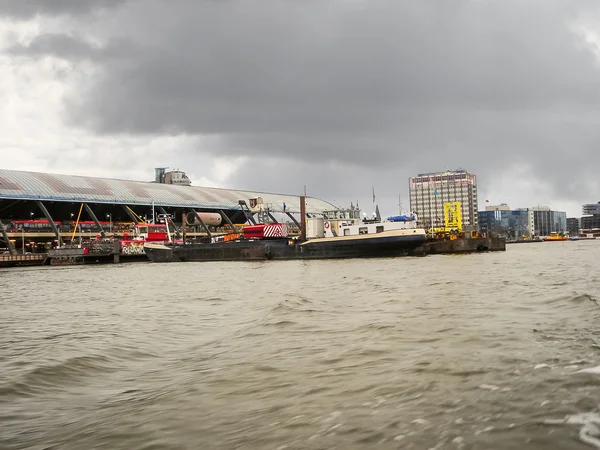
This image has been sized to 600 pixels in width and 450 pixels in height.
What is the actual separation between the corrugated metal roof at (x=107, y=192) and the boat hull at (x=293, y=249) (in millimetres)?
24452

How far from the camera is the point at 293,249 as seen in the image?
201ft

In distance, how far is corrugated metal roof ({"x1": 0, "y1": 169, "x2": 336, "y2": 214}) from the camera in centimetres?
8444

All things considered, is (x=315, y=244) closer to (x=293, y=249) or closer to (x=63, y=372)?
(x=293, y=249)

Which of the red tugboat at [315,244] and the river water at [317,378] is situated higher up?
the red tugboat at [315,244]

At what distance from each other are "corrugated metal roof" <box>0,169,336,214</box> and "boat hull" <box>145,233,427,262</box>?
2445cm

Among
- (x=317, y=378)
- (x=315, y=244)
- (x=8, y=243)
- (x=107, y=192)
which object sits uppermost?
(x=107, y=192)

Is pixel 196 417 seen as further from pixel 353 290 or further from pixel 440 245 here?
pixel 440 245

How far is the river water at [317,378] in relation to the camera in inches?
209

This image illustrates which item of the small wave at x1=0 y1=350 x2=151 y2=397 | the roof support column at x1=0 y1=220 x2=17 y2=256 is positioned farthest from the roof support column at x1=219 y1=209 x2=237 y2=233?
the small wave at x1=0 y1=350 x2=151 y2=397

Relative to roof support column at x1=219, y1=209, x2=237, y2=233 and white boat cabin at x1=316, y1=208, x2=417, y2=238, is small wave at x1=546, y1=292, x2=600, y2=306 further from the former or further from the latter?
roof support column at x1=219, y1=209, x2=237, y2=233

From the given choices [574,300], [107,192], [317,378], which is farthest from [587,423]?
[107,192]

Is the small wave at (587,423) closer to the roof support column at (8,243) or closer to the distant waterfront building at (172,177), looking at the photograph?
the roof support column at (8,243)

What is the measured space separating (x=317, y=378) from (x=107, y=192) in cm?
9592

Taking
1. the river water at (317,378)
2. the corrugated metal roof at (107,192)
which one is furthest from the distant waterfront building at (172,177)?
the river water at (317,378)
